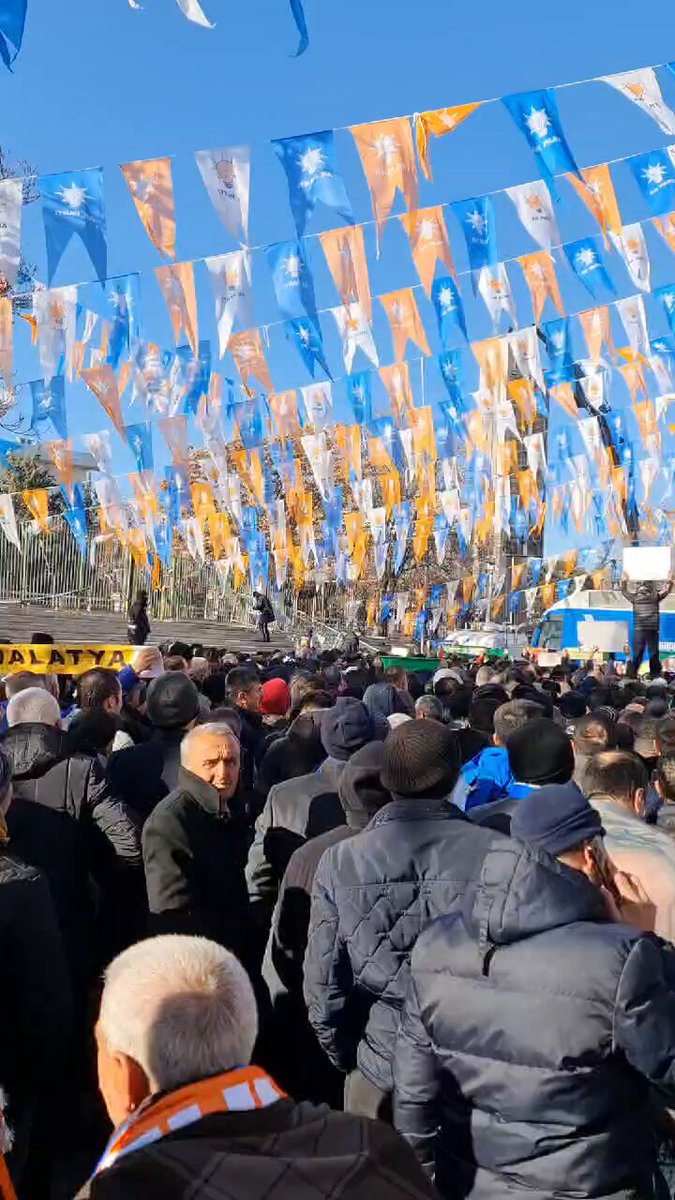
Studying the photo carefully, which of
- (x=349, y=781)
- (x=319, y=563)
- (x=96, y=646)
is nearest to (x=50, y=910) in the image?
(x=349, y=781)

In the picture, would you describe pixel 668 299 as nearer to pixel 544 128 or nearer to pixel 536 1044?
pixel 544 128

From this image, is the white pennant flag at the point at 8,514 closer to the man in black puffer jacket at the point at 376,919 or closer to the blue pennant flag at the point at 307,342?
the blue pennant flag at the point at 307,342

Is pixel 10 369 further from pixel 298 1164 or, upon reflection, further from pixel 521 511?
pixel 521 511

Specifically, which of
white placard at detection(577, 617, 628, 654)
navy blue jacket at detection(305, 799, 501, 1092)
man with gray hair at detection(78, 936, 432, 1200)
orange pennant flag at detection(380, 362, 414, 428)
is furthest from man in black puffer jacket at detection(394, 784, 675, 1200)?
white placard at detection(577, 617, 628, 654)

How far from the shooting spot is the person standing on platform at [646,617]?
69.3ft

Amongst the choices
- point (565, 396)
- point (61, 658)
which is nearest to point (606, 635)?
point (565, 396)

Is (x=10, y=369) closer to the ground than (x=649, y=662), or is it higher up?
higher up

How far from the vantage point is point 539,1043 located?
2.33 metres

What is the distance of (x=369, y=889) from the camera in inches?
128

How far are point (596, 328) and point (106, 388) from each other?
706cm

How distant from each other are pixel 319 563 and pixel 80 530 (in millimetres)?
20230

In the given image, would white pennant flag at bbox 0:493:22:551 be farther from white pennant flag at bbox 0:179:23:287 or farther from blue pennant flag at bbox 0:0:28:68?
blue pennant flag at bbox 0:0:28:68

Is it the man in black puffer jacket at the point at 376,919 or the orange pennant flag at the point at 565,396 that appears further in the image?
the orange pennant flag at the point at 565,396

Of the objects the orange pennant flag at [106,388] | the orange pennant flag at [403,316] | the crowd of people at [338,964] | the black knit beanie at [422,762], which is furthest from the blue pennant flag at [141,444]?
the black knit beanie at [422,762]
